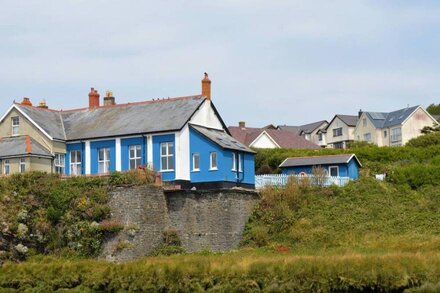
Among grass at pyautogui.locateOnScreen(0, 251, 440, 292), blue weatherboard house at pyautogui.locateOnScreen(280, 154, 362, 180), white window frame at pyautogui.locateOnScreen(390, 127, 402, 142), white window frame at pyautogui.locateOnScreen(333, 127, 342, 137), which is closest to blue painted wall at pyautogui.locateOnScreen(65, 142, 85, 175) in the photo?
blue weatherboard house at pyautogui.locateOnScreen(280, 154, 362, 180)

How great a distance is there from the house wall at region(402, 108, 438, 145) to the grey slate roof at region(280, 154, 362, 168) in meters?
37.0

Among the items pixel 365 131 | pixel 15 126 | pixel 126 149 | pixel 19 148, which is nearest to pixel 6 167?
pixel 19 148

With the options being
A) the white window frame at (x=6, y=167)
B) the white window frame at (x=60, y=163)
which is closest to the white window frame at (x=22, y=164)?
the white window frame at (x=6, y=167)

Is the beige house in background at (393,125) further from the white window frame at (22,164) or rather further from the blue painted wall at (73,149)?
the white window frame at (22,164)

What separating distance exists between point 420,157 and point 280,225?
650 inches

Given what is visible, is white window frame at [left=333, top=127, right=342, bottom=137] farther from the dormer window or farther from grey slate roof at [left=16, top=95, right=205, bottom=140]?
the dormer window

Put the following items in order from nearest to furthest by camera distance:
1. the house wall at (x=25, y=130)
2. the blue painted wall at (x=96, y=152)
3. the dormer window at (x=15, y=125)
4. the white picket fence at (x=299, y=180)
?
the white picket fence at (x=299, y=180)
the blue painted wall at (x=96, y=152)
the house wall at (x=25, y=130)
the dormer window at (x=15, y=125)

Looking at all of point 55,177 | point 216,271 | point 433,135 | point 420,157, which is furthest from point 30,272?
point 433,135

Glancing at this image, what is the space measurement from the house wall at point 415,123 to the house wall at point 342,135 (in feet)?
31.0

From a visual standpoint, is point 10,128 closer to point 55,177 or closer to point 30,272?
point 55,177

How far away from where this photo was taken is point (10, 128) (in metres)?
43.4

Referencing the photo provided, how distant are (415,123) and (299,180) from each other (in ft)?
146

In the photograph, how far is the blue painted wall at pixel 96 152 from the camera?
41438mm

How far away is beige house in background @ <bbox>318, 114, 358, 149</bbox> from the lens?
3620 inches
